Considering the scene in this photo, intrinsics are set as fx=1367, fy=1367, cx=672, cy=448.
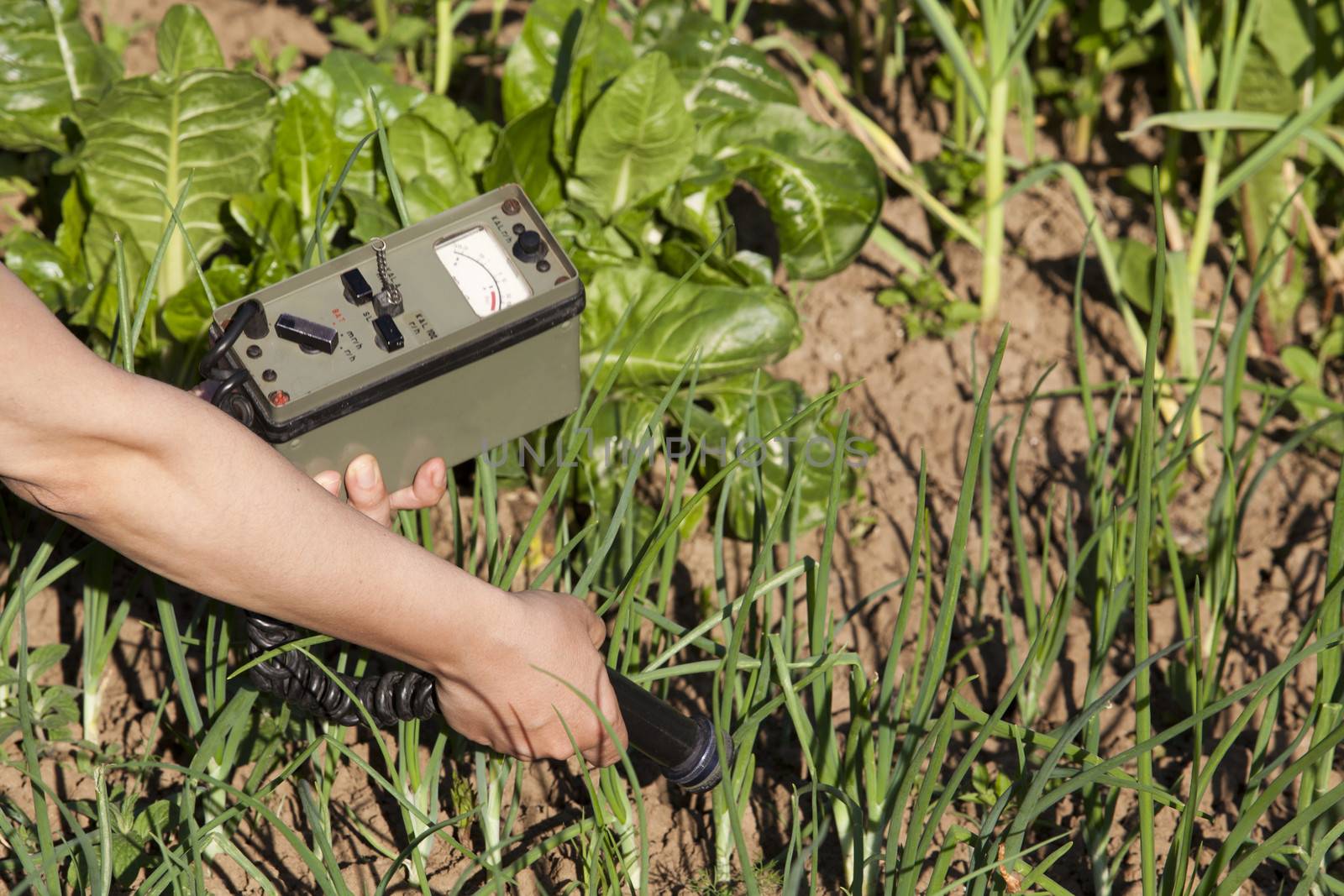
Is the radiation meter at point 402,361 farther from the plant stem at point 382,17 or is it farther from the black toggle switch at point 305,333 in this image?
the plant stem at point 382,17

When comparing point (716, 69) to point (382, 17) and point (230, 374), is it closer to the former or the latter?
point (382, 17)

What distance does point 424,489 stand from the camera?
1.71 metres

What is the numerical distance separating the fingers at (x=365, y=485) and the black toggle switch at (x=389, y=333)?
159 mm

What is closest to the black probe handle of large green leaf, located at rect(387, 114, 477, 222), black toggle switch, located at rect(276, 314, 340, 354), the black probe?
the black probe

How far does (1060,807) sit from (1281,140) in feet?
3.59

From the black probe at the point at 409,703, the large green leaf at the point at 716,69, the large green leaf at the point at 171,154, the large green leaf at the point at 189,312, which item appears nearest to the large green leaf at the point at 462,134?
the large green leaf at the point at 171,154

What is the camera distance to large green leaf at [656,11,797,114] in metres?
2.51

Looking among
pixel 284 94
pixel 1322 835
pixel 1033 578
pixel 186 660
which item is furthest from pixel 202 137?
pixel 1322 835

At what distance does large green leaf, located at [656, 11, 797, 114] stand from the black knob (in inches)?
37.6

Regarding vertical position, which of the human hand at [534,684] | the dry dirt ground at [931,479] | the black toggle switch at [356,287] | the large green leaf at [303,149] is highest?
the black toggle switch at [356,287]

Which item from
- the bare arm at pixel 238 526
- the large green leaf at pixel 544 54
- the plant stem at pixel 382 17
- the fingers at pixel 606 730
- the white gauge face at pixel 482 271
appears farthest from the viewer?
the plant stem at pixel 382 17

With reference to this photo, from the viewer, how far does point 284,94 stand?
2.34m

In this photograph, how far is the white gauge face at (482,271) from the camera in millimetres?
1609

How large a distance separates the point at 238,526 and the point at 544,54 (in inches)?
57.8
